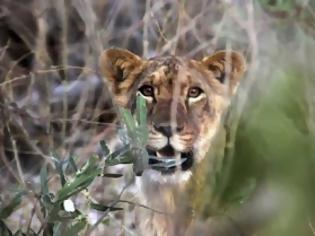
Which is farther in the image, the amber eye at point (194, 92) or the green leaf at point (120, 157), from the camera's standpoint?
the amber eye at point (194, 92)

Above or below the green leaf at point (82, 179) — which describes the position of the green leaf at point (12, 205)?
below

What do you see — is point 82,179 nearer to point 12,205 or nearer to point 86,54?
point 12,205

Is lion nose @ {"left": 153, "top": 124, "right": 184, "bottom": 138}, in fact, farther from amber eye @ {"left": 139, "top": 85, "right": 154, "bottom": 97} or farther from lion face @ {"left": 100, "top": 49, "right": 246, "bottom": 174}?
amber eye @ {"left": 139, "top": 85, "right": 154, "bottom": 97}

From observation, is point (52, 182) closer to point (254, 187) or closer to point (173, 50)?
point (173, 50)

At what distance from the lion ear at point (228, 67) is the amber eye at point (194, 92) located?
0.23 ft

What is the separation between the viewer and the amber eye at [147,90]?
1985 mm

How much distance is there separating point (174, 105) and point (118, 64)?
0.22 m

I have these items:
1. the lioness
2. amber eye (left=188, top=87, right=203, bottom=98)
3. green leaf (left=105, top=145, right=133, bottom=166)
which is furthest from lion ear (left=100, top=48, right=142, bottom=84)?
green leaf (left=105, top=145, right=133, bottom=166)

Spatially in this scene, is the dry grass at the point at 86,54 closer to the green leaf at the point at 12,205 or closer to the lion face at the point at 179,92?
the lion face at the point at 179,92

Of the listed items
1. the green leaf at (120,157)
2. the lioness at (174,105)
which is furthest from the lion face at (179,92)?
the green leaf at (120,157)

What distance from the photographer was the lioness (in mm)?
1909

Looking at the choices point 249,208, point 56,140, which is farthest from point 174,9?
point 249,208

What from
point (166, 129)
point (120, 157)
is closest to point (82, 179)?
point (120, 157)

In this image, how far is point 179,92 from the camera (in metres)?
1.96
